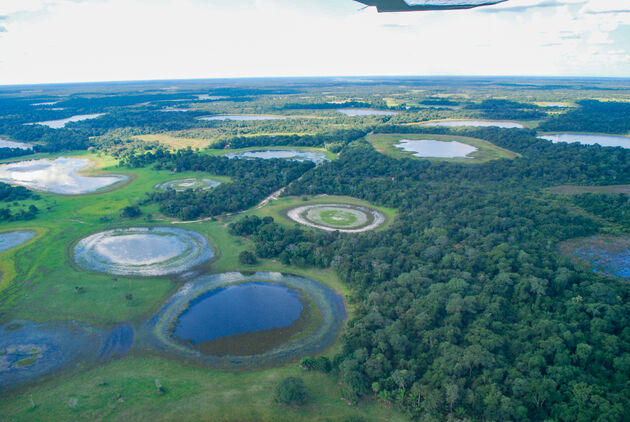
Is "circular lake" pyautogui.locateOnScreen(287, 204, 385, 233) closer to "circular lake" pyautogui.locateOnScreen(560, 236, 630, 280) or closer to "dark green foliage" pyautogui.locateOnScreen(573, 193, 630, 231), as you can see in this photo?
"circular lake" pyautogui.locateOnScreen(560, 236, 630, 280)

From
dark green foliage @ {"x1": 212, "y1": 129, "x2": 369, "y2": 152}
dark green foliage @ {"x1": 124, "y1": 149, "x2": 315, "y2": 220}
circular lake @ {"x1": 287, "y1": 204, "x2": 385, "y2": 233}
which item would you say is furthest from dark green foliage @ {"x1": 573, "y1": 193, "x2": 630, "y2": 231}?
dark green foliage @ {"x1": 212, "y1": 129, "x2": 369, "y2": 152}

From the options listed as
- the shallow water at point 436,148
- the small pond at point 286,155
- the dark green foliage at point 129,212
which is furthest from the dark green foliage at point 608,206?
the dark green foliage at point 129,212

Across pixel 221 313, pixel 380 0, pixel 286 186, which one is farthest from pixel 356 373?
pixel 286 186

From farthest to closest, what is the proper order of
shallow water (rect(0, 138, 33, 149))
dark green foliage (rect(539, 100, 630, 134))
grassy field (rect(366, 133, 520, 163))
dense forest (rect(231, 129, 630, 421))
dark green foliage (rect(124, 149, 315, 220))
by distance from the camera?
dark green foliage (rect(539, 100, 630, 134)) < shallow water (rect(0, 138, 33, 149)) < grassy field (rect(366, 133, 520, 163)) < dark green foliage (rect(124, 149, 315, 220)) < dense forest (rect(231, 129, 630, 421))

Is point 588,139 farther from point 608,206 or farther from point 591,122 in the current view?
point 608,206

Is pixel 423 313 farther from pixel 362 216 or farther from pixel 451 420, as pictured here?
pixel 362 216
